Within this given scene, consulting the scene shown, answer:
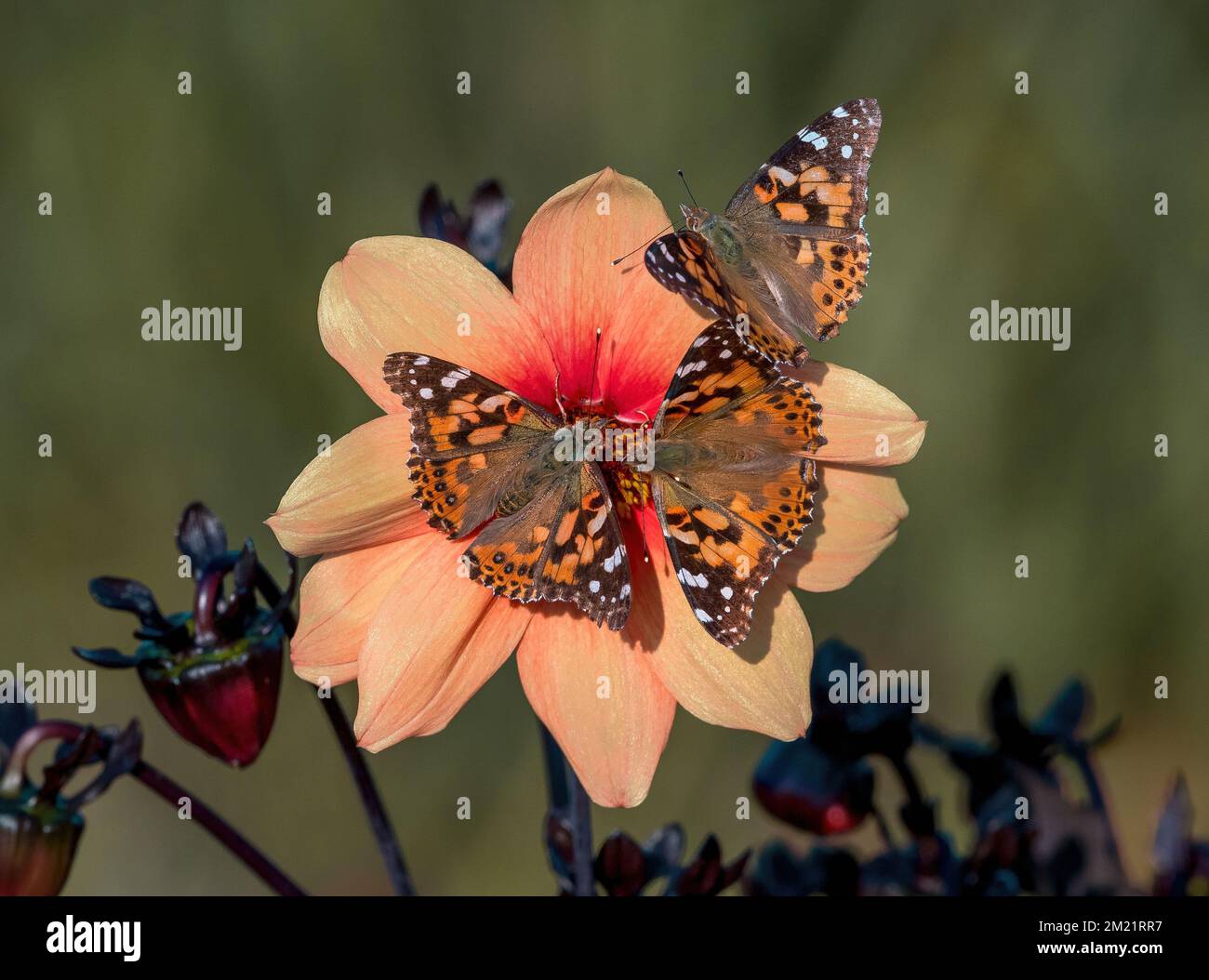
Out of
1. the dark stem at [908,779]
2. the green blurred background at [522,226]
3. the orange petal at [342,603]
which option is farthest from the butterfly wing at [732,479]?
the green blurred background at [522,226]

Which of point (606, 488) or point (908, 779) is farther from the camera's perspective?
point (908, 779)

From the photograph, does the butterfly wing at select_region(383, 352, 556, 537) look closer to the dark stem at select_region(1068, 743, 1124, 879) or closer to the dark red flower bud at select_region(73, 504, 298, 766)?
the dark red flower bud at select_region(73, 504, 298, 766)

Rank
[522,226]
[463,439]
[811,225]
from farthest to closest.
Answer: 1. [522,226]
2. [811,225]
3. [463,439]

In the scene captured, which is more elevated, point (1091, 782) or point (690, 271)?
point (690, 271)

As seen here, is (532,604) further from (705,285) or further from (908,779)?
(908,779)

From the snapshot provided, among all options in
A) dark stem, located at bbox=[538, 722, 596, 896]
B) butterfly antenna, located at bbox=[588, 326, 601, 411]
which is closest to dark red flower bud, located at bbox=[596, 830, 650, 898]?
dark stem, located at bbox=[538, 722, 596, 896]

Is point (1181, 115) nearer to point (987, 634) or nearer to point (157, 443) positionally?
point (987, 634)

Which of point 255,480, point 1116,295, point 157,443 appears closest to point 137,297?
point 157,443

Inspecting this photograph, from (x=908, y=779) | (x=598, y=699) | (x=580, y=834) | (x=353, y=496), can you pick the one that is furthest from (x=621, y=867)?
(x=353, y=496)
